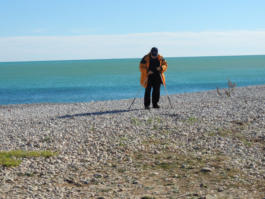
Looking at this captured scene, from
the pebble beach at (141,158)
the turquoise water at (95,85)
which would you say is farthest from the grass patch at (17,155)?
the turquoise water at (95,85)

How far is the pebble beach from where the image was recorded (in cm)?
716

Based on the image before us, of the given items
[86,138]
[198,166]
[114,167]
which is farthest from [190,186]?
[86,138]

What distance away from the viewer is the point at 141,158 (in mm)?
9000

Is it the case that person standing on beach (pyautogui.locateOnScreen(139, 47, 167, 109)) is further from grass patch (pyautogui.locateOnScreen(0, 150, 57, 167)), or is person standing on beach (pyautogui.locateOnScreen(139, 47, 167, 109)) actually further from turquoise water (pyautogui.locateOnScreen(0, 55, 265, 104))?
turquoise water (pyautogui.locateOnScreen(0, 55, 265, 104))

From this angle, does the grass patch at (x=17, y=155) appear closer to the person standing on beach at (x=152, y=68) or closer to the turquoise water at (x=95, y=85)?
the person standing on beach at (x=152, y=68)

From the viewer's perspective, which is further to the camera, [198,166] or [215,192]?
[198,166]

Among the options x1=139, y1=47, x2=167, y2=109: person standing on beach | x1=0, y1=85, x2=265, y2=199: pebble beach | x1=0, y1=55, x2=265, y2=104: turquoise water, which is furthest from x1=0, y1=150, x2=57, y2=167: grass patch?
x1=0, y1=55, x2=265, y2=104: turquoise water

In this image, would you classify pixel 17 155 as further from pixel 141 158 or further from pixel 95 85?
pixel 95 85

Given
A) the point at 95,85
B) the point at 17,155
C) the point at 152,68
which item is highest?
the point at 152,68

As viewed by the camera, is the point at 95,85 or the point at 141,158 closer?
the point at 141,158

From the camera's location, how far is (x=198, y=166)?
326 inches

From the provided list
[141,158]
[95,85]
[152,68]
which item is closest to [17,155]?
[141,158]

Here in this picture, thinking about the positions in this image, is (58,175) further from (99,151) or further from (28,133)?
(28,133)

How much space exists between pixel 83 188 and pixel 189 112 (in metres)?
7.67
